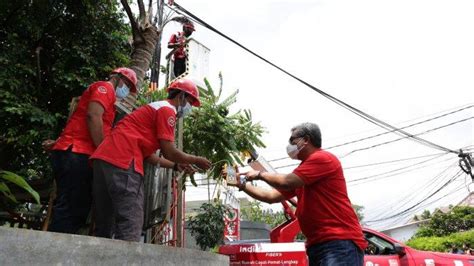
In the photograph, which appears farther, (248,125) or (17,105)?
(248,125)

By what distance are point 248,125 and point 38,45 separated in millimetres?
3672

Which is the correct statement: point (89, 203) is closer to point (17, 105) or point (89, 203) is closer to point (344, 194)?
point (344, 194)

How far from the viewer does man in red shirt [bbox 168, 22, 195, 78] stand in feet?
32.1

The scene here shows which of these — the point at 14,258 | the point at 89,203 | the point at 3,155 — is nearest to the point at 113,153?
the point at 89,203

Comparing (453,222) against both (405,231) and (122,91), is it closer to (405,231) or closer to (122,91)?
(405,231)

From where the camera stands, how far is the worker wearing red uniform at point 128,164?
110 inches

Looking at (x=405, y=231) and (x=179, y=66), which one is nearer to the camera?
(x=179, y=66)

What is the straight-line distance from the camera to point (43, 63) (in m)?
6.44

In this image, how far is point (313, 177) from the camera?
2803mm

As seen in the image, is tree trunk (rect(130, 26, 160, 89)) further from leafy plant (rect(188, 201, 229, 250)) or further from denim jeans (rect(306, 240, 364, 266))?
leafy plant (rect(188, 201, 229, 250))


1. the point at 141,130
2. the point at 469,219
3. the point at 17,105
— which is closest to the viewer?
the point at 141,130

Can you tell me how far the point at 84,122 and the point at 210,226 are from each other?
887 cm

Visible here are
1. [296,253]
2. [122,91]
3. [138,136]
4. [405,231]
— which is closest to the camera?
[138,136]

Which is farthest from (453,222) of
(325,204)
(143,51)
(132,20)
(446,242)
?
(325,204)
